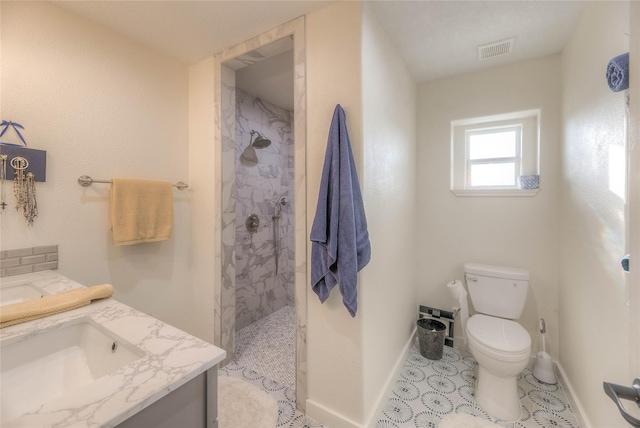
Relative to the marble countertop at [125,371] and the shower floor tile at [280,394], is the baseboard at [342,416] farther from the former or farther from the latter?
the marble countertop at [125,371]

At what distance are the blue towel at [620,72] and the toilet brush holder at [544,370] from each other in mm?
1819

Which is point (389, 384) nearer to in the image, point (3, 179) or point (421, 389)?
point (421, 389)

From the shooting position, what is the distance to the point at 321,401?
4.88 feet

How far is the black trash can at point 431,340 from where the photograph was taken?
205 centimetres

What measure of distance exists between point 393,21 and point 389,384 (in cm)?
227

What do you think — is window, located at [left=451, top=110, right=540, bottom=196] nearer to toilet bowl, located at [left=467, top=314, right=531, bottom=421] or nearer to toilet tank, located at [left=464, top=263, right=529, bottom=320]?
toilet tank, located at [left=464, top=263, right=529, bottom=320]

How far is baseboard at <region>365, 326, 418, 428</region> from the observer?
1441mm

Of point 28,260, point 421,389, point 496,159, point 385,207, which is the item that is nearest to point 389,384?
point 421,389

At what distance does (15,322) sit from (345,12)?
1.88 m

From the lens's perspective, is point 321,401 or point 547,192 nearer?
point 321,401

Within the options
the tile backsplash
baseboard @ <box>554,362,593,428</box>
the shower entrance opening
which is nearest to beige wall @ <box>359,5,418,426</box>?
the shower entrance opening

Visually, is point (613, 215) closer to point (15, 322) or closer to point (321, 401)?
point (321, 401)

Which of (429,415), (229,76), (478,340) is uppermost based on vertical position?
(229,76)

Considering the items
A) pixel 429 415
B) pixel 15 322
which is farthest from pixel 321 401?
pixel 15 322
